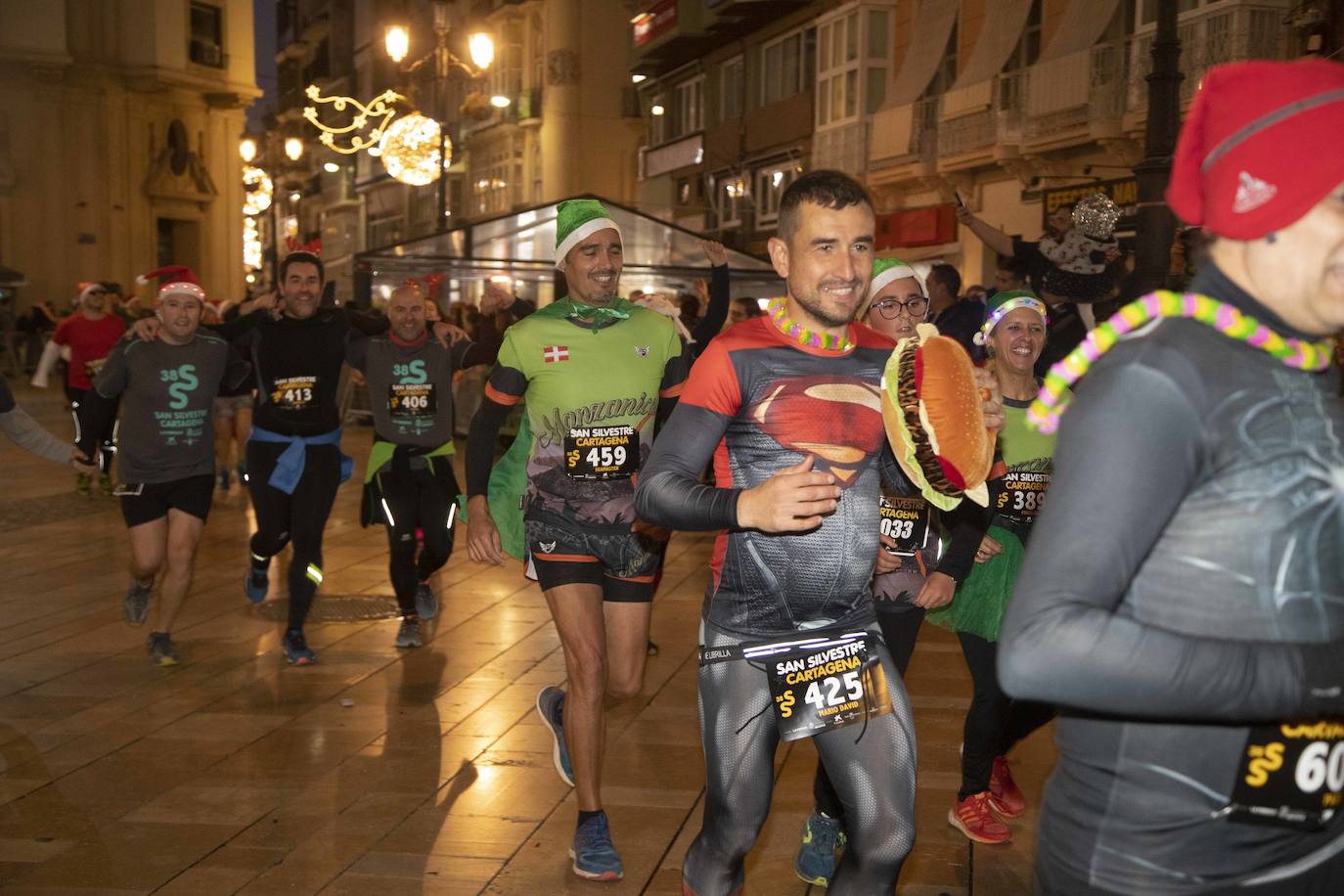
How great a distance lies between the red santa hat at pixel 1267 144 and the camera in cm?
193

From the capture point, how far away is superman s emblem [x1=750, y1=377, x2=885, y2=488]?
3.71 meters

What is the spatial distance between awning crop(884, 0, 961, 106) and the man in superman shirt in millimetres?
26096

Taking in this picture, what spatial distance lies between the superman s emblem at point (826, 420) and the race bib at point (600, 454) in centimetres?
172

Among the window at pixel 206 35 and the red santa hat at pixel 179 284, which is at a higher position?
the window at pixel 206 35

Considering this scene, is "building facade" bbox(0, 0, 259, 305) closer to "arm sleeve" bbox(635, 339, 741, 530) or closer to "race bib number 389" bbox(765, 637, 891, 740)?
"arm sleeve" bbox(635, 339, 741, 530)

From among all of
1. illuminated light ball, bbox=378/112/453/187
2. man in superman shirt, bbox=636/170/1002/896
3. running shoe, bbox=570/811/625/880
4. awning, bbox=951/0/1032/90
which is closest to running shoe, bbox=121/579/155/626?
running shoe, bbox=570/811/625/880

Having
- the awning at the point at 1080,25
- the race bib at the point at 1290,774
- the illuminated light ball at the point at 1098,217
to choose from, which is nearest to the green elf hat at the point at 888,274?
the illuminated light ball at the point at 1098,217

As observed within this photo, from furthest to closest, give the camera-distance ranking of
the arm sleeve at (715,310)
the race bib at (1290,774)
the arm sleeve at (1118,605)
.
→ the arm sleeve at (715,310), the race bib at (1290,774), the arm sleeve at (1118,605)

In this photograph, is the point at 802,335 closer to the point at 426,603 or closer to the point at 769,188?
the point at 426,603

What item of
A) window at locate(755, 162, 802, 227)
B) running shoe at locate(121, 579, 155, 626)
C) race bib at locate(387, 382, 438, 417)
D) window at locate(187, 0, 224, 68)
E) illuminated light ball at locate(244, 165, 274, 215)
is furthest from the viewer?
window at locate(187, 0, 224, 68)

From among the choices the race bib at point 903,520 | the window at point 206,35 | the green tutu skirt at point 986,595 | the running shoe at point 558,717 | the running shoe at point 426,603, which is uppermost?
the window at point 206,35

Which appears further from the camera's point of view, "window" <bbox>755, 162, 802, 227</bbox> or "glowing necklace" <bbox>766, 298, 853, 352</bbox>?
"window" <bbox>755, 162, 802, 227</bbox>

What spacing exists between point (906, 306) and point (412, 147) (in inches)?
587

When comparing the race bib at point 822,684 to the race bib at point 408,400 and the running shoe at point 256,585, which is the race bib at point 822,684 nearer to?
the race bib at point 408,400
